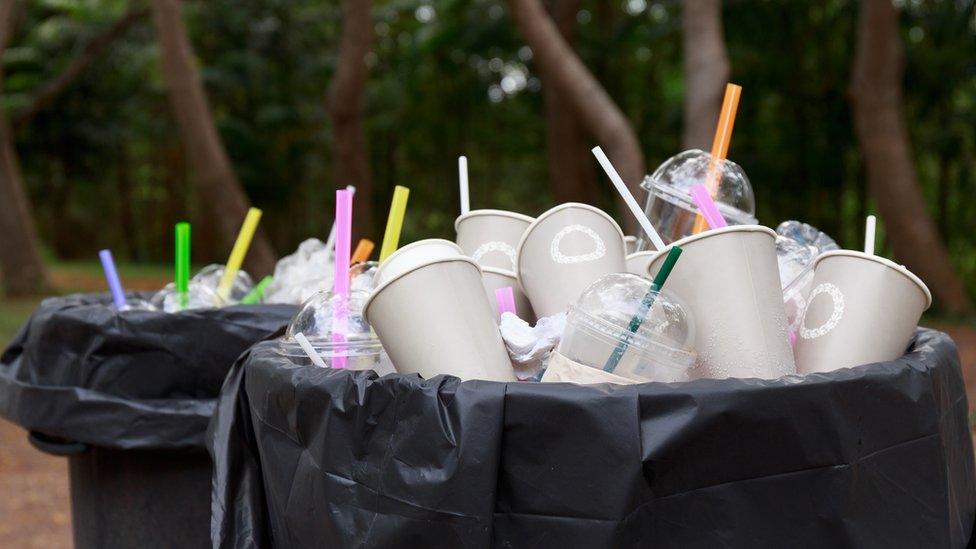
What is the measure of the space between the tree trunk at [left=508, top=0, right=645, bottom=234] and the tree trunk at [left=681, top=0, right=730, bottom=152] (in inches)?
15.8

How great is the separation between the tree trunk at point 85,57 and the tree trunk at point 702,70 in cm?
800

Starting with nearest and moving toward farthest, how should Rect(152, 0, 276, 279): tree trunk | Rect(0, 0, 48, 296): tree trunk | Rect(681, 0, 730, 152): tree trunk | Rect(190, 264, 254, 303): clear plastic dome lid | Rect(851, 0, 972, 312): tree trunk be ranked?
Rect(190, 264, 254, 303): clear plastic dome lid
Rect(681, 0, 730, 152): tree trunk
Rect(152, 0, 276, 279): tree trunk
Rect(851, 0, 972, 312): tree trunk
Rect(0, 0, 48, 296): tree trunk

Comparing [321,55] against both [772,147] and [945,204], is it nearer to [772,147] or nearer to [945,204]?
[772,147]

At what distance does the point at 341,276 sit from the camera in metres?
1.78

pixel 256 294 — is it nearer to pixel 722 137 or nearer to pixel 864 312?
pixel 722 137

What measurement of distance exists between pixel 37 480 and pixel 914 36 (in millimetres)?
10321

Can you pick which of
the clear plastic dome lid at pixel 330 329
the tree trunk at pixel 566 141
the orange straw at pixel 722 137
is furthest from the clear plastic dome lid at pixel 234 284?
the tree trunk at pixel 566 141

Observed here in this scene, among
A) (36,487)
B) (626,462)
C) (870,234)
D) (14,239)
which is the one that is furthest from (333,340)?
(14,239)

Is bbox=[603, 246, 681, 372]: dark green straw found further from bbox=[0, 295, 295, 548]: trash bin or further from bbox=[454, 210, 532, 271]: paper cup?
bbox=[0, 295, 295, 548]: trash bin

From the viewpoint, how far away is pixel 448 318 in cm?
151

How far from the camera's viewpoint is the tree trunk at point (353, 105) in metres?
8.53

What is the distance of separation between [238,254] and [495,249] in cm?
94

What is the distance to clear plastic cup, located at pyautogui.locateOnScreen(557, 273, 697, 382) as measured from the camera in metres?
1.46

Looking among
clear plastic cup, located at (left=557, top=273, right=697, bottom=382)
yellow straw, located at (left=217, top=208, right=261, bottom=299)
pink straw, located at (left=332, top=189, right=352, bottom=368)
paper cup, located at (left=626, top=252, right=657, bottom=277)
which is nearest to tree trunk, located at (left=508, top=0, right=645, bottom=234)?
yellow straw, located at (left=217, top=208, right=261, bottom=299)
